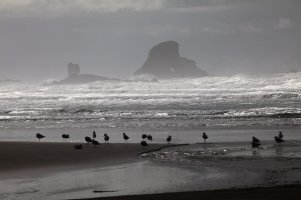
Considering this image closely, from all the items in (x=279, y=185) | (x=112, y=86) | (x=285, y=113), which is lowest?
(x=279, y=185)

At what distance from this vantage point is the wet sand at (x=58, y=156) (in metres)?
13.5

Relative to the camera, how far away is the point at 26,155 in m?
15.7

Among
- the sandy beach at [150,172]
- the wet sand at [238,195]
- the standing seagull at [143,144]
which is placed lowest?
the wet sand at [238,195]

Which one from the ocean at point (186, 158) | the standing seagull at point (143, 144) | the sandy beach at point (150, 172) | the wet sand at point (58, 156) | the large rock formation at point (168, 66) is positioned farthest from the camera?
the large rock formation at point (168, 66)

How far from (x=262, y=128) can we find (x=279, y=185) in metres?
14.0

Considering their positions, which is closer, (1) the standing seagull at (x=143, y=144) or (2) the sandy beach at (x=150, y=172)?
(2) the sandy beach at (x=150, y=172)

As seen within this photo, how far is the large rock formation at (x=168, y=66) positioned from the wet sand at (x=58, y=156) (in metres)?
137

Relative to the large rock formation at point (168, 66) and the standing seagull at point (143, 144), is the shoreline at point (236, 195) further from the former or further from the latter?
the large rock formation at point (168, 66)

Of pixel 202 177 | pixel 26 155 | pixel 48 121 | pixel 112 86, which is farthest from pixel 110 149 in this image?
pixel 112 86

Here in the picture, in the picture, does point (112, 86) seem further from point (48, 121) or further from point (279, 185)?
point (279, 185)

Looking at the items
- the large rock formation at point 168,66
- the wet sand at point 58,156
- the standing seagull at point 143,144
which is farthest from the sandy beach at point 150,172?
the large rock formation at point 168,66

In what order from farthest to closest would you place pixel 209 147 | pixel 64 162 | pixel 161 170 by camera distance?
pixel 209 147 → pixel 64 162 → pixel 161 170

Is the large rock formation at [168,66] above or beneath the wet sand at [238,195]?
above

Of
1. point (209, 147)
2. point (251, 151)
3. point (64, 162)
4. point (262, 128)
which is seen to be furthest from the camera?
point (262, 128)
